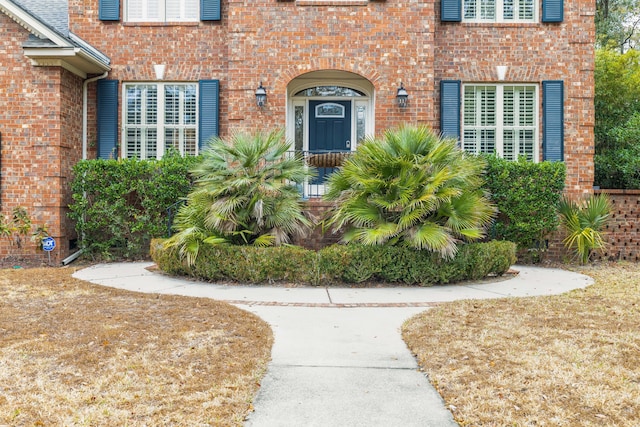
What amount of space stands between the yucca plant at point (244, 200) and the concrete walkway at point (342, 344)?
815 millimetres

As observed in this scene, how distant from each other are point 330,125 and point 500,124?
3.70 m

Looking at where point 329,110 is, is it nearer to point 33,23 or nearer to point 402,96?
point 402,96

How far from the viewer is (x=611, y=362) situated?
4.07 meters

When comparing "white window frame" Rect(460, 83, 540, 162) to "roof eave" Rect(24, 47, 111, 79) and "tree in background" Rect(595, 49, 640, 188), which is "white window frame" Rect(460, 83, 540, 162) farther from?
"roof eave" Rect(24, 47, 111, 79)

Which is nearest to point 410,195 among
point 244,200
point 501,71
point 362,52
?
point 244,200

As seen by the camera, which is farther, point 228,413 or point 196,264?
point 196,264

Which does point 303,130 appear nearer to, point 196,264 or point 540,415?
point 196,264

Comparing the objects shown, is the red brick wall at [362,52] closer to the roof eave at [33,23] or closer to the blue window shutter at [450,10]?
the blue window shutter at [450,10]

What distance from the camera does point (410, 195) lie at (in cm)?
764

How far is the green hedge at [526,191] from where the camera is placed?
9867mm

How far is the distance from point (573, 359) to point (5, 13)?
10918 mm

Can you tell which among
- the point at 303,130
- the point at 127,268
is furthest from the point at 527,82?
the point at 127,268

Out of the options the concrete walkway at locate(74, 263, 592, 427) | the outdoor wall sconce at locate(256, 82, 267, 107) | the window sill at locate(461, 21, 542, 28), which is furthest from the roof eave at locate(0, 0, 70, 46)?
the window sill at locate(461, 21, 542, 28)

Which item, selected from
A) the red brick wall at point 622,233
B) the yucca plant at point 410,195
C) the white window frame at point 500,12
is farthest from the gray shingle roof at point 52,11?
the red brick wall at point 622,233
